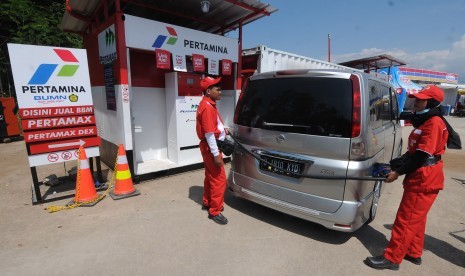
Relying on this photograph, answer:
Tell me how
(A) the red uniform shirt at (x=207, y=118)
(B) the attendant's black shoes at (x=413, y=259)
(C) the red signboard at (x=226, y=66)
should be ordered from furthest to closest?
(C) the red signboard at (x=226, y=66) → (A) the red uniform shirt at (x=207, y=118) → (B) the attendant's black shoes at (x=413, y=259)

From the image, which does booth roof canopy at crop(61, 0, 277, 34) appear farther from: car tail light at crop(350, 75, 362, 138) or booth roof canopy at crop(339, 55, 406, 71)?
booth roof canopy at crop(339, 55, 406, 71)

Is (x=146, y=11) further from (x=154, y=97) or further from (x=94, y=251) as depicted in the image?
(x=94, y=251)

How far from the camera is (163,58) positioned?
16.8 ft

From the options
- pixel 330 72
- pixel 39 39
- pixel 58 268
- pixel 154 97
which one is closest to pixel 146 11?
pixel 154 97

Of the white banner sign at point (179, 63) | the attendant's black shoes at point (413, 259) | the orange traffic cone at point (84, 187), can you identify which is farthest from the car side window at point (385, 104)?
the orange traffic cone at point (84, 187)

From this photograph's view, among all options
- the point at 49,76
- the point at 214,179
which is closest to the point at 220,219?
the point at 214,179

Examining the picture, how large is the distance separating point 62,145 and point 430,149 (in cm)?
494

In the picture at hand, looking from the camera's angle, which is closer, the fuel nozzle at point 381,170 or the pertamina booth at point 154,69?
the fuel nozzle at point 381,170

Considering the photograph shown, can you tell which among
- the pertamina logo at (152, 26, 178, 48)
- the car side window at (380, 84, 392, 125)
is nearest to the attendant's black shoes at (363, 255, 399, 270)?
the car side window at (380, 84, 392, 125)

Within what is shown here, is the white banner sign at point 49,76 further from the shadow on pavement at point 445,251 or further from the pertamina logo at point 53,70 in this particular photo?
the shadow on pavement at point 445,251

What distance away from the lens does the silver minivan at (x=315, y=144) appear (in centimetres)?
285

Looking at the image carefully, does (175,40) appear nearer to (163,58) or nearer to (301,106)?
(163,58)

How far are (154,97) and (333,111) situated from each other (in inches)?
170

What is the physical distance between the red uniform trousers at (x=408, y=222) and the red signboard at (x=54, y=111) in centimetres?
471
